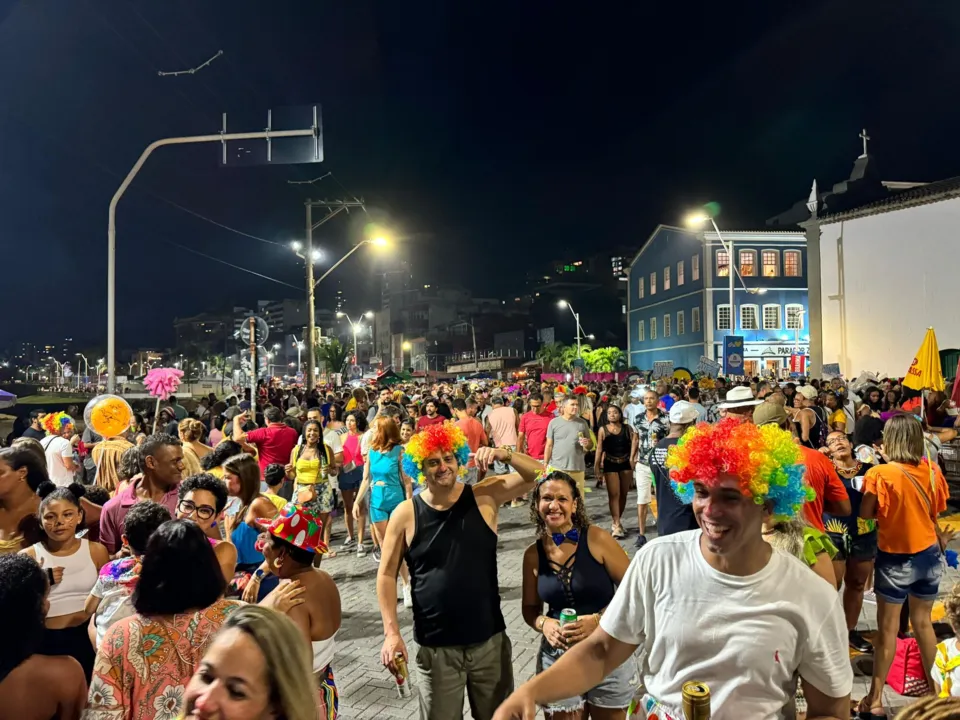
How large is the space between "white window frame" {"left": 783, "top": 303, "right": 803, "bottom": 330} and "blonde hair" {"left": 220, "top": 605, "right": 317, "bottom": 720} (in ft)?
161

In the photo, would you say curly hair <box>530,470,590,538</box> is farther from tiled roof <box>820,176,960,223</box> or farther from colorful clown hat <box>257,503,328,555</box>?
tiled roof <box>820,176,960,223</box>

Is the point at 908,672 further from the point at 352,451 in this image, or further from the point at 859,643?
the point at 352,451

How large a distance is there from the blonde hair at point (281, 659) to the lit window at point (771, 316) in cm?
4843

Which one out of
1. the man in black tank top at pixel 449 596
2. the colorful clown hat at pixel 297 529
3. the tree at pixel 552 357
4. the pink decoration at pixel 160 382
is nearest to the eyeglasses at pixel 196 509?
the colorful clown hat at pixel 297 529

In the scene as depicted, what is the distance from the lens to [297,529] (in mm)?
3070

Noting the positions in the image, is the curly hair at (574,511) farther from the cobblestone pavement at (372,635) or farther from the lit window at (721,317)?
the lit window at (721,317)

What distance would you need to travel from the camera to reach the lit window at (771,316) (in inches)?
1780

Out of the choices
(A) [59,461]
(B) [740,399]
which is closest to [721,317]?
(B) [740,399]

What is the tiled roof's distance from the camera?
956 inches

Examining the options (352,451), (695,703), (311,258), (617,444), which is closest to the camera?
(695,703)

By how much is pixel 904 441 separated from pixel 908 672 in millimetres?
1706

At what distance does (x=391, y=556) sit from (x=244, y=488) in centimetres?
229

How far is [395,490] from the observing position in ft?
24.2

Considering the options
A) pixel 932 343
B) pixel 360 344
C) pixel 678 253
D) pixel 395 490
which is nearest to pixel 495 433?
pixel 395 490
